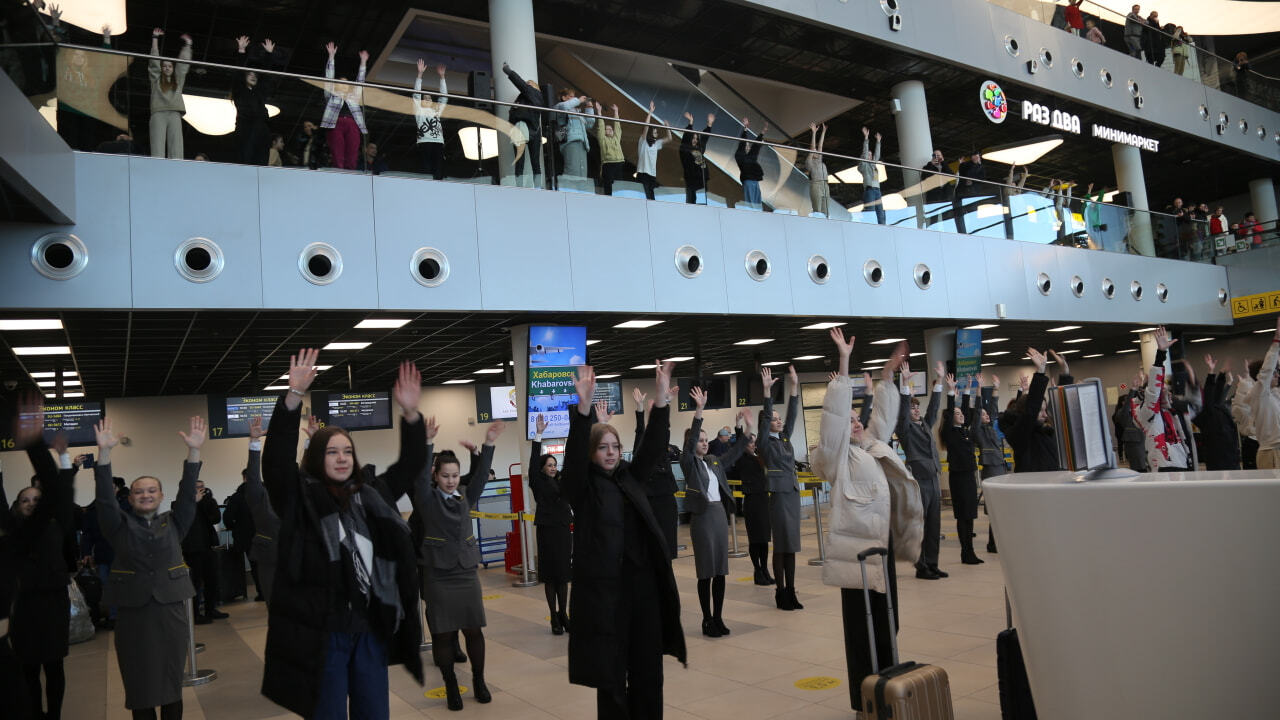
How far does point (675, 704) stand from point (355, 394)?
32.5ft

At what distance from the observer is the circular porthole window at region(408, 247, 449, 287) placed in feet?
30.5

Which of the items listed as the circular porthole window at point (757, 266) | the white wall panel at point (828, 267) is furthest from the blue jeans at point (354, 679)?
the white wall panel at point (828, 267)

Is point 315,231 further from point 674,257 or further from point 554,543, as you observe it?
point 674,257

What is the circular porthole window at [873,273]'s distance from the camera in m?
13.1

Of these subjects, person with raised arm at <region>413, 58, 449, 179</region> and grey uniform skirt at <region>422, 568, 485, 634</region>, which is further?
person with raised arm at <region>413, 58, 449, 179</region>

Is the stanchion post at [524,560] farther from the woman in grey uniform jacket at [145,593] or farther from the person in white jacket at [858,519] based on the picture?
the person in white jacket at [858,519]

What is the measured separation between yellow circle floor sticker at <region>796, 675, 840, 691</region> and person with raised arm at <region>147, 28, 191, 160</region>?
24.7 feet

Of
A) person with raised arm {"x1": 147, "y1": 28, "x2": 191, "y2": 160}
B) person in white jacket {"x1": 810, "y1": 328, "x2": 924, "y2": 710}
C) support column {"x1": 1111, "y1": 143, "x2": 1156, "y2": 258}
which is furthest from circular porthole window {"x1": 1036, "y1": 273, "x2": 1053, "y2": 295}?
person with raised arm {"x1": 147, "y1": 28, "x2": 191, "y2": 160}

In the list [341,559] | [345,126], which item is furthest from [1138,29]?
[341,559]

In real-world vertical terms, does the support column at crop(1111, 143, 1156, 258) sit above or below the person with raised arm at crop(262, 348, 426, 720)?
above

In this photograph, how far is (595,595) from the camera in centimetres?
361

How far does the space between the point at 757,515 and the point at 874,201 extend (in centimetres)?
672

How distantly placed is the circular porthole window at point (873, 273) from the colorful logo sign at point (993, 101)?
6.74 m

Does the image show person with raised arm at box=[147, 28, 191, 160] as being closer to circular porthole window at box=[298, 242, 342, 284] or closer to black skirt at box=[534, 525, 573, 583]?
circular porthole window at box=[298, 242, 342, 284]
